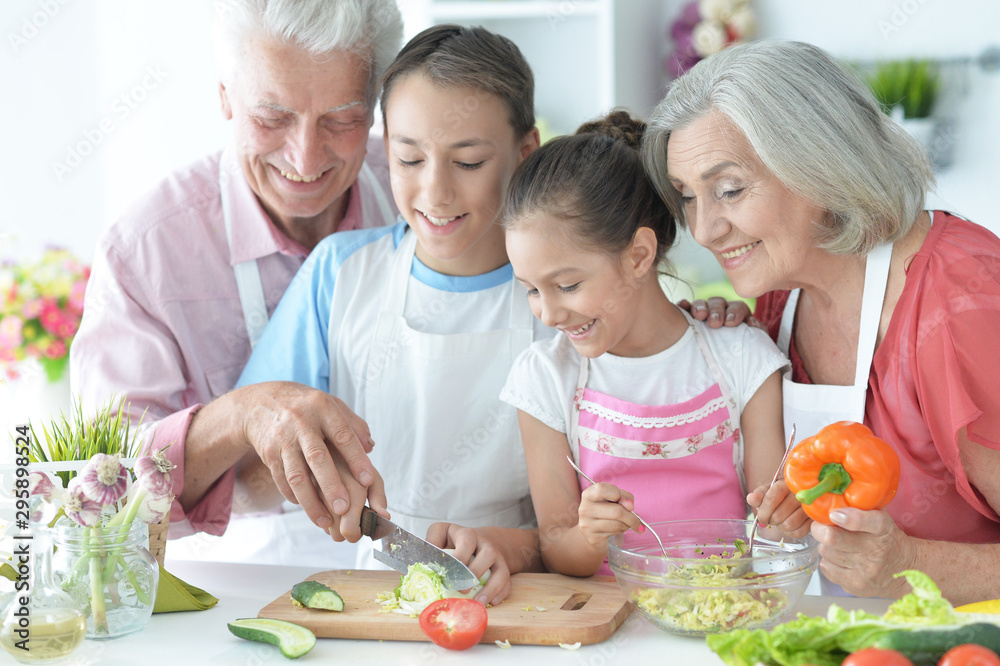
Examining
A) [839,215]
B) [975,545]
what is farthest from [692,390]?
[975,545]

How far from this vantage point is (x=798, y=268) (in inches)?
62.9

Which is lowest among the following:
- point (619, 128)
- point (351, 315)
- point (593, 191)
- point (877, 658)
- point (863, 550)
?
point (863, 550)

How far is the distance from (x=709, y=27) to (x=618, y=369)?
2.07 metres

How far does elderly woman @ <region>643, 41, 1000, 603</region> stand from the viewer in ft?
4.76

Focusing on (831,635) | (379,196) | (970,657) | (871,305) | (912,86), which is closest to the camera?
(970,657)

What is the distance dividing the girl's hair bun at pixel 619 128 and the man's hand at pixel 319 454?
0.73 m

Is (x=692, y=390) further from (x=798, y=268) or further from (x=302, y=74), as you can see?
(x=302, y=74)

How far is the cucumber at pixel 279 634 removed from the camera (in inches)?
49.0

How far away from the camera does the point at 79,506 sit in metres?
1.25

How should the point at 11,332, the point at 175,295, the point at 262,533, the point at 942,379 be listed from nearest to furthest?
the point at 942,379, the point at 175,295, the point at 262,533, the point at 11,332

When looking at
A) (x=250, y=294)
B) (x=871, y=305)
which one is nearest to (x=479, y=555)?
(x=871, y=305)

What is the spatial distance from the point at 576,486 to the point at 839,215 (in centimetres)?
67

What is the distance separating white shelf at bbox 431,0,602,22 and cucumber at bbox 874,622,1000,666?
275 centimetres

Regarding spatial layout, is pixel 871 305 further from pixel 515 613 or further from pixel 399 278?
pixel 399 278
